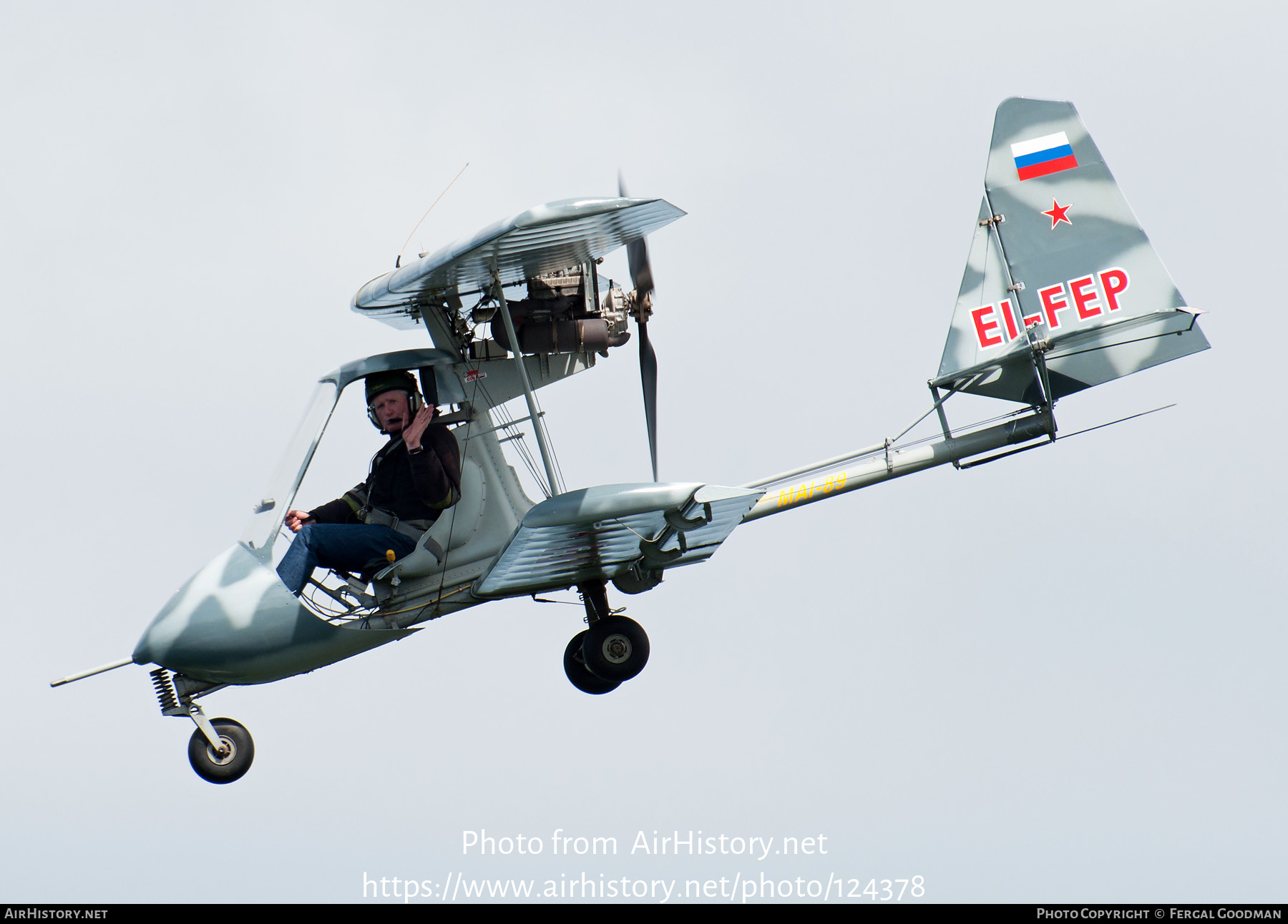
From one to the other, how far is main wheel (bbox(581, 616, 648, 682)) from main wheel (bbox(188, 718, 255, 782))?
3119 millimetres

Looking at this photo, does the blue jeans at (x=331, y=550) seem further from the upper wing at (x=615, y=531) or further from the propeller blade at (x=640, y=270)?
the propeller blade at (x=640, y=270)

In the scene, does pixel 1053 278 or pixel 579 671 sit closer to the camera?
pixel 1053 278

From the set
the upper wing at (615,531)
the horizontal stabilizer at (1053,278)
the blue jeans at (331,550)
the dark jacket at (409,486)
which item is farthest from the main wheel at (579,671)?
the horizontal stabilizer at (1053,278)

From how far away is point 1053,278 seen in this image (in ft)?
47.0

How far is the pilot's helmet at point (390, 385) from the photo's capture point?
13.9 meters

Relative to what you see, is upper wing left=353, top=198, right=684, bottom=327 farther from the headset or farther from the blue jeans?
the blue jeans

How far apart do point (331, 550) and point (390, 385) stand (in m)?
1.57

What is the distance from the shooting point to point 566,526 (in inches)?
493

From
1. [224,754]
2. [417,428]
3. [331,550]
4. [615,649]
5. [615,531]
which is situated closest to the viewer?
[615,531]

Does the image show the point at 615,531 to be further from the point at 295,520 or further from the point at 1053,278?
the point at 1053,278

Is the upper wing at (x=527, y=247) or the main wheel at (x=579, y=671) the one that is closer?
the upper wing at (x=527, y=247)

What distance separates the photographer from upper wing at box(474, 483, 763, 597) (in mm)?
12438

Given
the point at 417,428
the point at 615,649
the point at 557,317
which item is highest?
the point at 557,317

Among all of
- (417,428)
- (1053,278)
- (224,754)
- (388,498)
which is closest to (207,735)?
(224,754)
